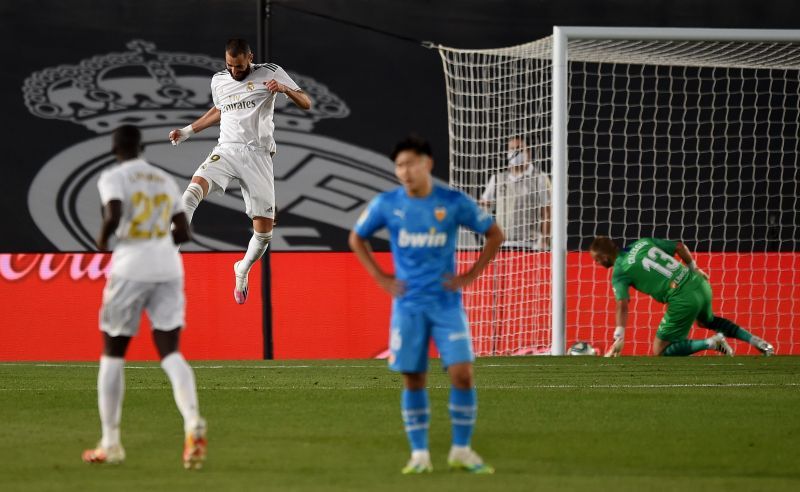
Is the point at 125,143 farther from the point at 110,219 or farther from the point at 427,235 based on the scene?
the point at 427,235

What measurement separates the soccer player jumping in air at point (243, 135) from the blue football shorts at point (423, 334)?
5106mm

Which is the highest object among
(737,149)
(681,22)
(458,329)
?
(681,22)


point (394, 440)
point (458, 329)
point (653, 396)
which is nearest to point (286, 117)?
point (653, 396)

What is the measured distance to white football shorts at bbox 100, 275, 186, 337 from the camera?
241 inches

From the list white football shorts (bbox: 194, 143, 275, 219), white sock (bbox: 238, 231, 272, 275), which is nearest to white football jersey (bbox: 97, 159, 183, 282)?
white football shorts (bbox: 194, 143, 275, 219)

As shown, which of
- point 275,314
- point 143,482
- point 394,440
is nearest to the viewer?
point 143,482

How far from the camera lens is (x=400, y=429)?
7.73m

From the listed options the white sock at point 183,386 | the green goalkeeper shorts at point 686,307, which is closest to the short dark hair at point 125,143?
the white sock at point 183,386

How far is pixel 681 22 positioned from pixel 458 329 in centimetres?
1242

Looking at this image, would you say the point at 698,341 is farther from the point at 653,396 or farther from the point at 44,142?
the point at 44,142

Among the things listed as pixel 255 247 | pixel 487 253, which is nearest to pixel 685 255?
pixel 255 247

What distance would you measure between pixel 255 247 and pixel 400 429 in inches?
170

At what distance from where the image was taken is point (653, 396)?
9.29 metres

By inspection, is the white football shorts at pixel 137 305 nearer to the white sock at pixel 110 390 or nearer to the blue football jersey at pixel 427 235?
the white sock at pixel 110 390
